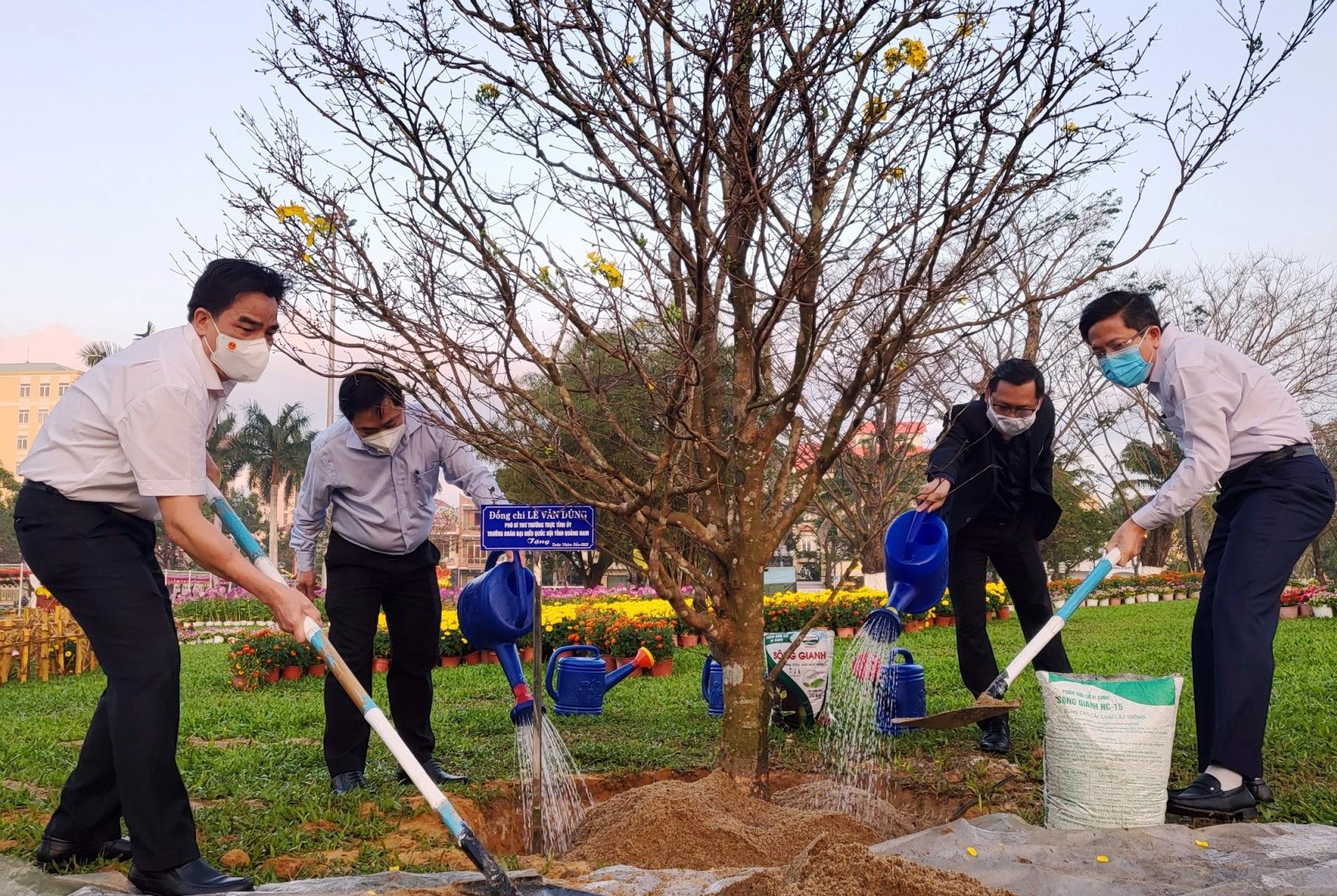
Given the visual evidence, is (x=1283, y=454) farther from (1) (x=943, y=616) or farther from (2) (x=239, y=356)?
(1) (x=943, y=616)

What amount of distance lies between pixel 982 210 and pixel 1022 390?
1.11 meters

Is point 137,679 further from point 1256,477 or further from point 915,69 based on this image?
point 1256,477

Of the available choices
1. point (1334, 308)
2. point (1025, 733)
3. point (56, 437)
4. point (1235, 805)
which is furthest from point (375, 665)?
point (1334, 308)

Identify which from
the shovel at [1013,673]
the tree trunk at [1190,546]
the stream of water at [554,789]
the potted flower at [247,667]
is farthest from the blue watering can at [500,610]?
the tree trunk at [1190,546]

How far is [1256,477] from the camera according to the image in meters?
3.34

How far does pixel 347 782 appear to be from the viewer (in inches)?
157

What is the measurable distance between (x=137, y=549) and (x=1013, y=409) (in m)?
3.30

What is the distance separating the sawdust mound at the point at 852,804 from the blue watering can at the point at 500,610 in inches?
45.0

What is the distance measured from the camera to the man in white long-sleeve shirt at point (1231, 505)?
3129mm

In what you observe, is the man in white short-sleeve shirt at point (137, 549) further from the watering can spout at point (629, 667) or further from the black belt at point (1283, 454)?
the black belt at point (1283, 454)

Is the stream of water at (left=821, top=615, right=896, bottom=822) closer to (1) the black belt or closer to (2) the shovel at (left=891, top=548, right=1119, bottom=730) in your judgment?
(2) the shovel at (left=891, top=548, right=1119, bottom=730)

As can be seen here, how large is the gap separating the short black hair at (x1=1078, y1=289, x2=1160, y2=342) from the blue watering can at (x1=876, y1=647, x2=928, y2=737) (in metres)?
1.93

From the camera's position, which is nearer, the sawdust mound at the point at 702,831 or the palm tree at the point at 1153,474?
the sawdust mound at the point at 702,831

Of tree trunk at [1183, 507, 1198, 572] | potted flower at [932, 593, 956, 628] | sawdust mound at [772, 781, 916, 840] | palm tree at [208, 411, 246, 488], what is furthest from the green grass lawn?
palm tree at [208, 411, 246, 488]
